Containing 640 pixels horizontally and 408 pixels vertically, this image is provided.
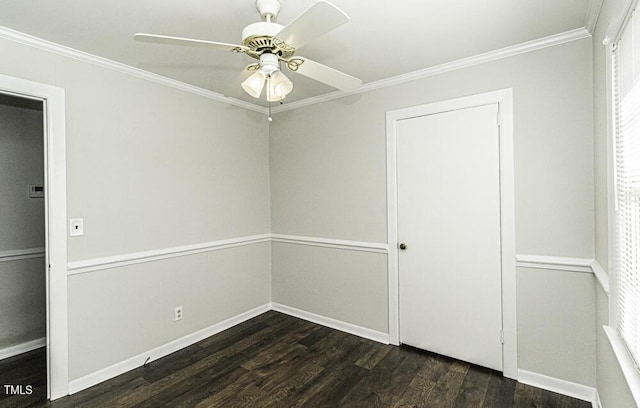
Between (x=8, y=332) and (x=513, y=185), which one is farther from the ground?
(x=513, y=185)

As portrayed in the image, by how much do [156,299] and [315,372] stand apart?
57.4 inches

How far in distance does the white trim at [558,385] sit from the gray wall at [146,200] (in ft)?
8.44

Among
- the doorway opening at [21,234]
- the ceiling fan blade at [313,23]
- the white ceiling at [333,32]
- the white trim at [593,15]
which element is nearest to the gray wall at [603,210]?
the white trim at [593,15]

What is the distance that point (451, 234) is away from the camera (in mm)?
2559

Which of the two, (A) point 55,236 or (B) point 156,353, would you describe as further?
(B) point 156,353

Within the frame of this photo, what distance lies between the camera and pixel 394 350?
2791 mm

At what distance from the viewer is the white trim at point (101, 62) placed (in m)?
1.99

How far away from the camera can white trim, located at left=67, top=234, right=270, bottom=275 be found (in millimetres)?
2285

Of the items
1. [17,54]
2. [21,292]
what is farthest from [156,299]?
[17,54]

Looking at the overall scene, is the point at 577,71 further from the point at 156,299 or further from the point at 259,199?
the point at 156,299

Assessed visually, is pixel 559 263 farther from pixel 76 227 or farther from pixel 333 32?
pixel 76 227

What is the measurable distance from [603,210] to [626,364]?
0.88 meters

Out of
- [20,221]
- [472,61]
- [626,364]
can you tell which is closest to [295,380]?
[626,364]

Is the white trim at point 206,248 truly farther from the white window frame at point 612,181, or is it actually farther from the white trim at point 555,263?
the white window frame at point 612,181
